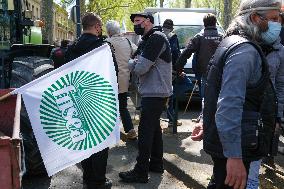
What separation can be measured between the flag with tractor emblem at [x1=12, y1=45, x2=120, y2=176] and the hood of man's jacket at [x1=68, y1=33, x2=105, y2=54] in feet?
0.97

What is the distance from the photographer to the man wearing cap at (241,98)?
2629mm

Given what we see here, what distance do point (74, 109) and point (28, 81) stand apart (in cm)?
195

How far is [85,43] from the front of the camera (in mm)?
4629

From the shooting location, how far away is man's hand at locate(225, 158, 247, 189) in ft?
8.69

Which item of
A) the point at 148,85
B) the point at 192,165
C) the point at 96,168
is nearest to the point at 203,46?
the point at 192,165

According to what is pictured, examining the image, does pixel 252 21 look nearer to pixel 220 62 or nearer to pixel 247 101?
pixel 220 62

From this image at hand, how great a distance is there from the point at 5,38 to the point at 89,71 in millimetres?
3698

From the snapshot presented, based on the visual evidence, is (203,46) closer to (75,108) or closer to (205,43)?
(205,43)

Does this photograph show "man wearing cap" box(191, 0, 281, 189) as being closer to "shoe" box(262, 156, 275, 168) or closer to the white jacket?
"shoe" box(262, 156, 275, 168)

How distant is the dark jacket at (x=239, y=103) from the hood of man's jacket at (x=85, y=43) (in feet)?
6.56

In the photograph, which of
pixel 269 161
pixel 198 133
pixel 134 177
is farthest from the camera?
pixel 269 161

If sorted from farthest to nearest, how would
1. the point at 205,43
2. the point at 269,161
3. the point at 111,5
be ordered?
1. the point at 111,5
2. the point at 205,43
3. the point at 269,161

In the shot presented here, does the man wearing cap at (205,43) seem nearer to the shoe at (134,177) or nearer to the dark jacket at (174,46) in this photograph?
the dark jacket at (174,46)

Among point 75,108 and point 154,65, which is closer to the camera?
point 75,108
